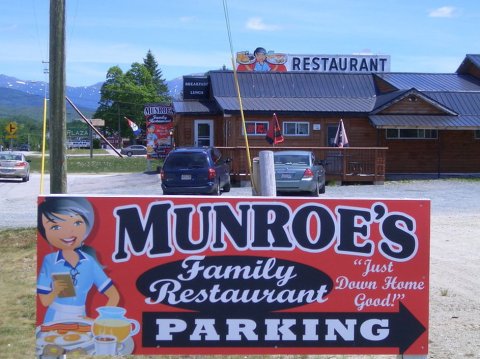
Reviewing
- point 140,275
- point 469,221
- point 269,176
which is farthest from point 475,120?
point 140,275

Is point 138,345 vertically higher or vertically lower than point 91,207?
lower

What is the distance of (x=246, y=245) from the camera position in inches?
194

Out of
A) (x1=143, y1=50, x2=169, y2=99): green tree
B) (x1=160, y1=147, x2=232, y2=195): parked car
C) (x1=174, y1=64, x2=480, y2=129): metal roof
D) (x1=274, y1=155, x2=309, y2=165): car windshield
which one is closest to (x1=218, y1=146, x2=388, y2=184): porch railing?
(x1=174, y1=64, x2=480, y2=129): metal roof

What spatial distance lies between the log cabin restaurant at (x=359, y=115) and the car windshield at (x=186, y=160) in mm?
8946

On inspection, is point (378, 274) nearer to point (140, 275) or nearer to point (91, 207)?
point (140, 275)

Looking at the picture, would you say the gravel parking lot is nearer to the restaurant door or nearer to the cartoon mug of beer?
the cartoon mug of beer

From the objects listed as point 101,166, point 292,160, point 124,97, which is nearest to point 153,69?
point 124,97

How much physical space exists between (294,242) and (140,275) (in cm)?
109

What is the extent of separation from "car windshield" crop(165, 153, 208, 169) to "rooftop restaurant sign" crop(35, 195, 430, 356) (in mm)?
16709

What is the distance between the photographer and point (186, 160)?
2177cm

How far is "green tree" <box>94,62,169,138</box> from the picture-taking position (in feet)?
334

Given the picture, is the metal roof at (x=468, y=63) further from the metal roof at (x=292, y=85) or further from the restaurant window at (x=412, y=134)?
the restaurant window at (x=412, y=134)

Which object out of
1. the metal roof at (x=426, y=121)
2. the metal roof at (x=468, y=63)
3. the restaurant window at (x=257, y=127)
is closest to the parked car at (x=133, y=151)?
the metal roof at (x=468, y=63)

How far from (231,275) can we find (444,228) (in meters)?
10.7
